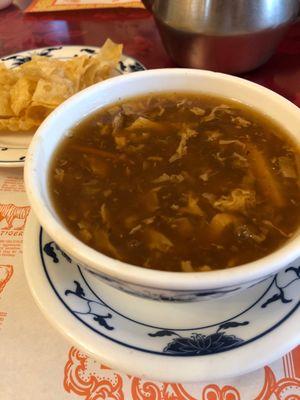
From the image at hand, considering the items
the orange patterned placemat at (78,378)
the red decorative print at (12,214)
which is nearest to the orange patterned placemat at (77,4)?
the red decorative print at (12,214)

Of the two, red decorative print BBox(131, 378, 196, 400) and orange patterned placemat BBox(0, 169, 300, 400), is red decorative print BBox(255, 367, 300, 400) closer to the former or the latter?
orange patterned placemat BBox(0, 169, 300, 400)

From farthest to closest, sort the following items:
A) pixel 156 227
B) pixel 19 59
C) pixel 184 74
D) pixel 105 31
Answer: pixel 105 31, pixel 19 59, pixel 184 74, pixel 156 227

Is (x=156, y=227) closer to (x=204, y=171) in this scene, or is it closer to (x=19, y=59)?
(x=204, y=171)

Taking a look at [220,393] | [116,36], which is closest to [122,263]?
[220,393]

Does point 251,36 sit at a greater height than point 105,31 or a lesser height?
greater

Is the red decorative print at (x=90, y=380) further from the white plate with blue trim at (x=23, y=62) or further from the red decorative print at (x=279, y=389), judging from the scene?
the white plate with blue trim at (x=23, y=62)

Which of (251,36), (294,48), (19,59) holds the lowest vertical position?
(19,59)

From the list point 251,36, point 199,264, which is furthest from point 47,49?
point 199,264

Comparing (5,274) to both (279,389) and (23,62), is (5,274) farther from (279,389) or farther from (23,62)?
(23,62)
